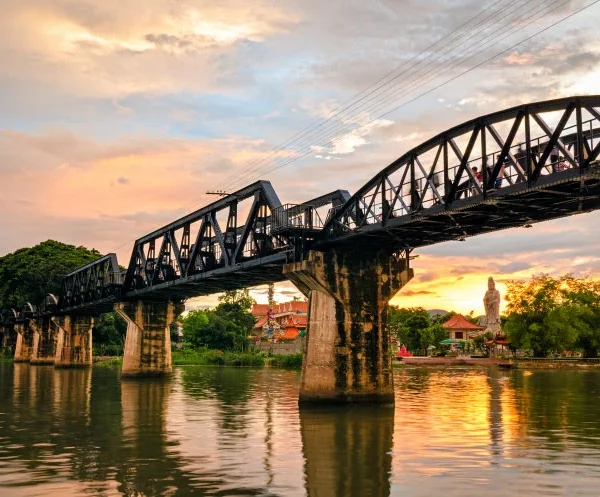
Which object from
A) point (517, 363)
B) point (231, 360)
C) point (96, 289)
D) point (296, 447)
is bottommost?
point (517, 363)

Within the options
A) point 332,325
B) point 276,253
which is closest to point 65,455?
point 332,325

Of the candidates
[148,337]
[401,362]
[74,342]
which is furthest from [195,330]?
[148,337]

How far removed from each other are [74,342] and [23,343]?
34200 mm

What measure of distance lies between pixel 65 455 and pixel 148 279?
48.5 m

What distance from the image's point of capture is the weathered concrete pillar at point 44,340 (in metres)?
122

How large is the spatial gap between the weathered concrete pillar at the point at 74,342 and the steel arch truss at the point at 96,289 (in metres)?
2.88

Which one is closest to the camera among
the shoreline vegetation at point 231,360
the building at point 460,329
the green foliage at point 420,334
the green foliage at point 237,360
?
the green foliage at point 237,360

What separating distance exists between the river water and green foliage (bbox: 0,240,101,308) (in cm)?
8554

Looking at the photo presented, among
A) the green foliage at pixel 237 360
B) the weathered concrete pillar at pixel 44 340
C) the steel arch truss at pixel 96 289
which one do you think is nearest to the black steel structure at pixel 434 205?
the steel arch truss at pixel 96 289

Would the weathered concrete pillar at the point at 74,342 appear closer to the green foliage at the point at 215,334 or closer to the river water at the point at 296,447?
the green foliage at the point at 215,334

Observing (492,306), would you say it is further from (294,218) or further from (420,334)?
(294,218)

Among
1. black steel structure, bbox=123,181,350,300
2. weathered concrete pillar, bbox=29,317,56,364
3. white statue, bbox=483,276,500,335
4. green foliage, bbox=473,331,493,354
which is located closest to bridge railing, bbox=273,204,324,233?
black steel structure, bbox=123,181,350,300

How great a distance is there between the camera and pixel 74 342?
108 meters

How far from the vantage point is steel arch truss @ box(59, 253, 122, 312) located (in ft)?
268
